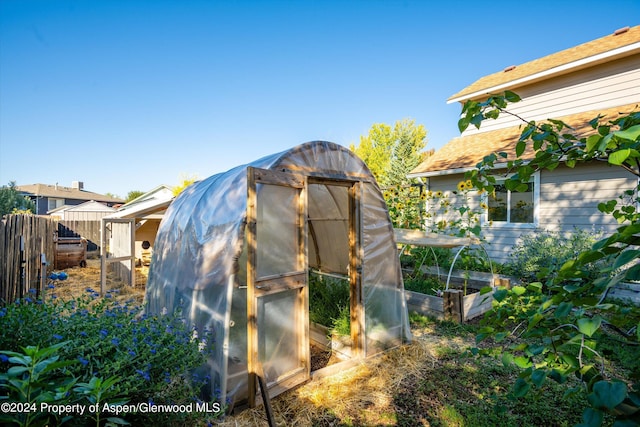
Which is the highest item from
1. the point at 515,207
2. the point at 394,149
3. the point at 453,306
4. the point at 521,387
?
the point at 394,149

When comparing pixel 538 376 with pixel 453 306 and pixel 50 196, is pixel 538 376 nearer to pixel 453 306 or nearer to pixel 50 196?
pixel 453 306

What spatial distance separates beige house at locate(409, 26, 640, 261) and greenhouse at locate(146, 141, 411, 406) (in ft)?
16.2

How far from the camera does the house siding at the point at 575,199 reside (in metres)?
6.72

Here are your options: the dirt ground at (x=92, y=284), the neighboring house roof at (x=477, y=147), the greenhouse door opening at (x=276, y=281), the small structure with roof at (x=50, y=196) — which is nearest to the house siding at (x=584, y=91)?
the neighboring house roof at (x=477, y=147)

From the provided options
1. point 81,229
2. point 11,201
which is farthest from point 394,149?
point 11,201

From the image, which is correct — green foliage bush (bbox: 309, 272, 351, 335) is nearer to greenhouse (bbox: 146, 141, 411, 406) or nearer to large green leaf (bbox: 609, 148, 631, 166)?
greenhouse (bbox: 146, 141, 411, 406)

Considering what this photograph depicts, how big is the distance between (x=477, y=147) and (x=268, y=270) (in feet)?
27.6

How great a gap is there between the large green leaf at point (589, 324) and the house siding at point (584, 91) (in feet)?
27.4

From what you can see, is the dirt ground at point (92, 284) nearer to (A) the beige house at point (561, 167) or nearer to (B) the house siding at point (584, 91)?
(A) the beige house at point (561, 167)

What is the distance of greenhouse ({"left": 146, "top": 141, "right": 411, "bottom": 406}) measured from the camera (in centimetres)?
312

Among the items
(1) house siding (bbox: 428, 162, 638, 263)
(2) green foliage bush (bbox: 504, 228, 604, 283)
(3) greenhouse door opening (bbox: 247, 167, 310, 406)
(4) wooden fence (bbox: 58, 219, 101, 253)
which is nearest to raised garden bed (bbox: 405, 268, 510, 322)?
(2) green foliage bush (bbox: 504, 228, 604, 283)

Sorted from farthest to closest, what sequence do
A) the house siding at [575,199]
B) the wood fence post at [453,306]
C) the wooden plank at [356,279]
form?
the house siding at [575,199], the wood fence post at [453,306], the wooden plank at [356,279]

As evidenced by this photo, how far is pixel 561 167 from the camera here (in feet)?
24.2

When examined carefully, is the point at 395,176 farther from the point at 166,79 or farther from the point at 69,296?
the point at 69,296
